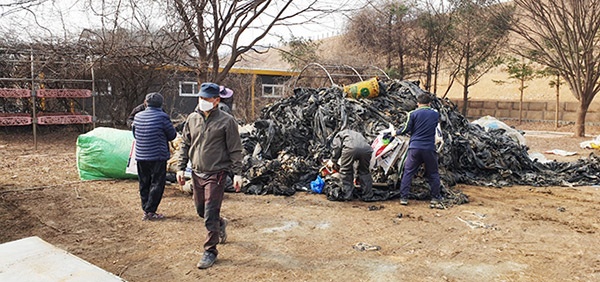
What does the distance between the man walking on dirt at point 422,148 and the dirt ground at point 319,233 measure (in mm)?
329

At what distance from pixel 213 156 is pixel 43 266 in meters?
1.52

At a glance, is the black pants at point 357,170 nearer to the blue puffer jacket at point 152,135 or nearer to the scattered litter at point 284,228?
the scattered litter at point 284,228

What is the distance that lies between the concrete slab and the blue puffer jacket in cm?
175

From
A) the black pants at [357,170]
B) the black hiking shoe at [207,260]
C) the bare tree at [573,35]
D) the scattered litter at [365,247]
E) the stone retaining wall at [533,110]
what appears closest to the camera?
the black hiking shoe at [207,260]

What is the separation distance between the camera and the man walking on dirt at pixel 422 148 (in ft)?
19.3

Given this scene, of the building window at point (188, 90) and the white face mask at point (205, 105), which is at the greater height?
the building window at point (188, 90)

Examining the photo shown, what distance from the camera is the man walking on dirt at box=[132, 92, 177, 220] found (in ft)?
16.8

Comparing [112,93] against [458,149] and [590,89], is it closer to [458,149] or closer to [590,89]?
[458,149]

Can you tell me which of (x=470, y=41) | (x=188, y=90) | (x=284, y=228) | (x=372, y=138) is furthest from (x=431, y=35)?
(x=284, y=228)

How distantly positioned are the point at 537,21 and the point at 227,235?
13.9m

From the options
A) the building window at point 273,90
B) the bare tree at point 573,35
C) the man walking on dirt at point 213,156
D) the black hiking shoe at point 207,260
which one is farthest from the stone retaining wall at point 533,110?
the black hiking shoe at point 207,260

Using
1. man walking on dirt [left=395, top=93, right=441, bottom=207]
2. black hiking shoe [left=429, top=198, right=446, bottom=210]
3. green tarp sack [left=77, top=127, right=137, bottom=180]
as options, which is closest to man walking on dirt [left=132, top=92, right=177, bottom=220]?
green tarp sack [left=77, top=127, right=137, bottom=180]

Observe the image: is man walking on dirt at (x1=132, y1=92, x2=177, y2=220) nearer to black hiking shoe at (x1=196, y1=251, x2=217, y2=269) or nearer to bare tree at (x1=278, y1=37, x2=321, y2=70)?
black hiking shoe at (x1=196, y1=251, x2=217, y2=269)

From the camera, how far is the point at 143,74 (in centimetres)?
1327
